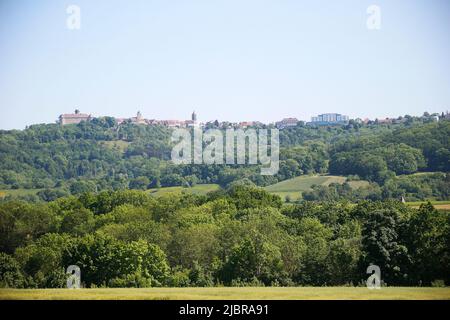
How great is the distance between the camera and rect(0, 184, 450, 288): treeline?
35.7 metres

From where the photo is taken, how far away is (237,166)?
140125mm

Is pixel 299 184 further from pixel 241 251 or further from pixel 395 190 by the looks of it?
pixel 241 251

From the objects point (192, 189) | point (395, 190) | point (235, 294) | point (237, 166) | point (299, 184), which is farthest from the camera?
point (237, 166)

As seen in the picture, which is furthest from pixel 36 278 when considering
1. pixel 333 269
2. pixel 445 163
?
pixel 445 163

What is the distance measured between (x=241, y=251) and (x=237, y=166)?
10088cm

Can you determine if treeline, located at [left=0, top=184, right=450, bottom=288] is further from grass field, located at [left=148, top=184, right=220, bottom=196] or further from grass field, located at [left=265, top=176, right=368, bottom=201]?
grass field, located at [left=148, top=184, right=220, bottom=196]

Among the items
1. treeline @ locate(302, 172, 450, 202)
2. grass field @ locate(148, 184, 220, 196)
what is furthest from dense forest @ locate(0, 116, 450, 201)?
grass field @ locate(148, 184, 220, 196)

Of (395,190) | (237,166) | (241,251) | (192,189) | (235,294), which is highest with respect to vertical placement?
(235,294)

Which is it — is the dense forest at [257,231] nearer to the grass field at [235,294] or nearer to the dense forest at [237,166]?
the dense forest at [237,166]

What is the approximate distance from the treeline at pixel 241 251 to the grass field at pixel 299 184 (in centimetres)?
4928

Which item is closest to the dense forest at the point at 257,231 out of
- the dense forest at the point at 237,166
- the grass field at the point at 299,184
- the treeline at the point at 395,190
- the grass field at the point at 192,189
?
the treeline at the point at 395,190

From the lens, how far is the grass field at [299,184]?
111 meters

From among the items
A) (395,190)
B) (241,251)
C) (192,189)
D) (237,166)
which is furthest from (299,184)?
(241,251)
